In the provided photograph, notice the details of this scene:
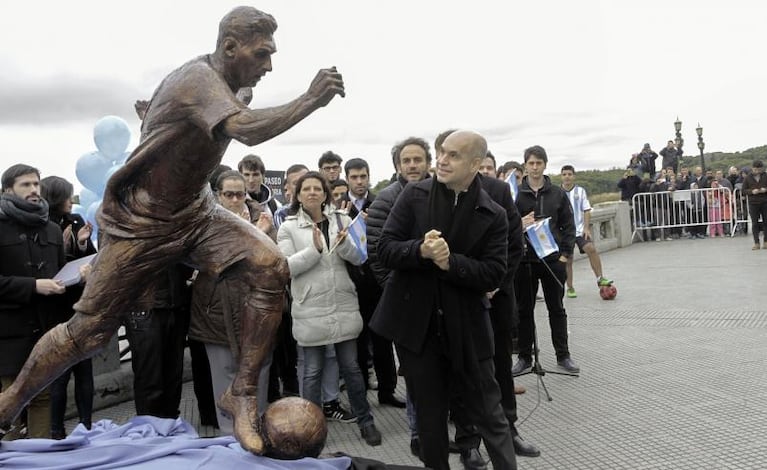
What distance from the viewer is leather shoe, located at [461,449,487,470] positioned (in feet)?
12.5

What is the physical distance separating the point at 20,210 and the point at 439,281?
8.86 ft

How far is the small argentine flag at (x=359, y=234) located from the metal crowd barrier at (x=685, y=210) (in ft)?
45.4

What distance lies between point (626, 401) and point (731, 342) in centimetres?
213

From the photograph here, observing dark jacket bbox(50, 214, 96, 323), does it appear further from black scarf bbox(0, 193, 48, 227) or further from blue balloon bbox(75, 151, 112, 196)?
blue balloon bbox(75, 151, 112, 196)

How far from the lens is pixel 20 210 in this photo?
4172 millimetres

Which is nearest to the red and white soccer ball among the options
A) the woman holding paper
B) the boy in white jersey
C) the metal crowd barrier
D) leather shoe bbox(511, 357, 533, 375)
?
the boy in white jersey

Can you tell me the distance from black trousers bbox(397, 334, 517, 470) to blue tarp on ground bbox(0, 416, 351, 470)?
66cm

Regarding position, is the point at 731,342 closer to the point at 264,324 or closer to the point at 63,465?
the point at 264,324

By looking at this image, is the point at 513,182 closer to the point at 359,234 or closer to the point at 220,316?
the point at 359,234

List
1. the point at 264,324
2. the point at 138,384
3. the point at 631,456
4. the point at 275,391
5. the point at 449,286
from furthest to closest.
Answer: the point at 275,391, the point at 138,384, the point at 631,456, the point at 449,286, the point at 264,324

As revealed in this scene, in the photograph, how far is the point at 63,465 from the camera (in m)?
2.78

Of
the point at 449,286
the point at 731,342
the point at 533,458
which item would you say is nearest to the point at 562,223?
the point at 731,342

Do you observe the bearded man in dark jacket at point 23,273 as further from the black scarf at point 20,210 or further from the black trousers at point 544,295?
the black trousers at point 544,295

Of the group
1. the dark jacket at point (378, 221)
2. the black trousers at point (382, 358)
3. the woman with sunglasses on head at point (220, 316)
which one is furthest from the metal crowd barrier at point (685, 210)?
the woman with sunglasses on head at point (220, 316)
